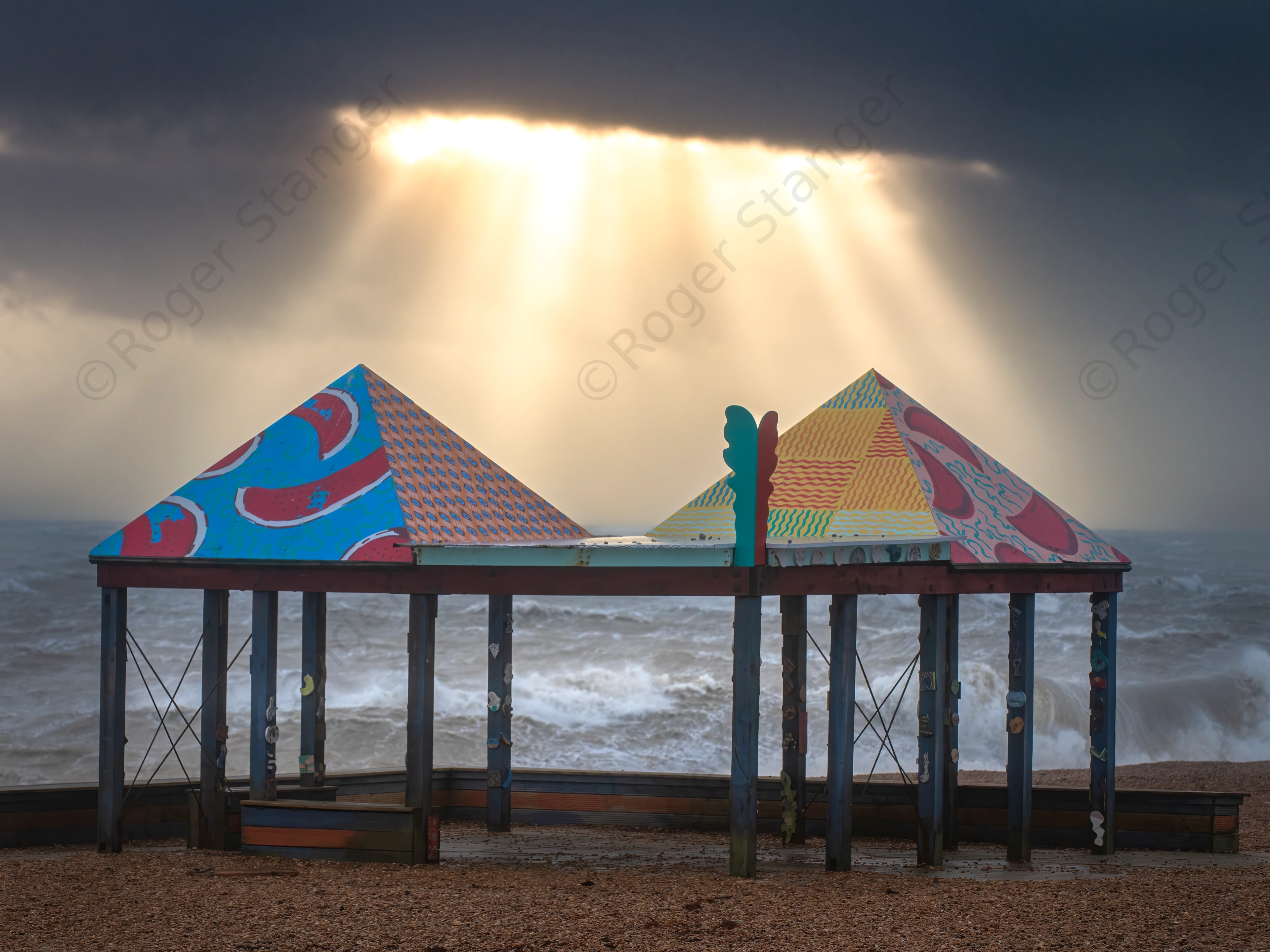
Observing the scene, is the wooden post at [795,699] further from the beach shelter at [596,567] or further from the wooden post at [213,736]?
the wooden post at [213,736]

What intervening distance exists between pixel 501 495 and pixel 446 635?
33.1 m

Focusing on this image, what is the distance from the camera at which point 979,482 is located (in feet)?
44.8

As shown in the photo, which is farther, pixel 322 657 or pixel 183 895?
pixel 322 657

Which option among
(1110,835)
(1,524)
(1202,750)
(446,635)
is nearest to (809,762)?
(1202,750)

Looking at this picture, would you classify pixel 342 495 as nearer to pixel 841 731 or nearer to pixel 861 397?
pixel 841 731

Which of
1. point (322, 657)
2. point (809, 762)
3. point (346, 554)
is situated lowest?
point (809, 762)

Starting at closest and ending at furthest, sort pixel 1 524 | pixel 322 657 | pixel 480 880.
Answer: pixel 480 880
pixel 322 657
pixel 1 524

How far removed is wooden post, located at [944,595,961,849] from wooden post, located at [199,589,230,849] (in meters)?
6.82

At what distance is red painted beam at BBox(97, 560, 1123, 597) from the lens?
35.1 feet

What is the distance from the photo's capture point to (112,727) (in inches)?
479

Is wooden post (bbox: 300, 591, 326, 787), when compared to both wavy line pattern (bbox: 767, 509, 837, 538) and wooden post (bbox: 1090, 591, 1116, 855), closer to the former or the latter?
wavy line pattern (bbox: 767, 509, 837, 538)

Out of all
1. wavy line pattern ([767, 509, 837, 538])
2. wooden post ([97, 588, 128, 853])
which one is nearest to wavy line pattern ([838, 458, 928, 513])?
wavy line pattern ([767, 509, 837, 538])

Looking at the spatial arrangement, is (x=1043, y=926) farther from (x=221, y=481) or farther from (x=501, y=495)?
(x=221, y=481)

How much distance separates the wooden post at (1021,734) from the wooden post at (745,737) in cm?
310
